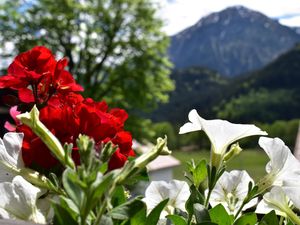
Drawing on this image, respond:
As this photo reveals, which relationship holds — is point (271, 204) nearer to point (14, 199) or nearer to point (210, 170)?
point (210, 170)

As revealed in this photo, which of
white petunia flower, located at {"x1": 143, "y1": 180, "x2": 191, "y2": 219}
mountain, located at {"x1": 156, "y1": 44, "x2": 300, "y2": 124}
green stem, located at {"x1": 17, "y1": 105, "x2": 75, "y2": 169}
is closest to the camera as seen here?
green stem, located at {"x1": 17, "y1": 105, "x2": 75, "y2": 169}

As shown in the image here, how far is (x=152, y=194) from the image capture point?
2.12 ft

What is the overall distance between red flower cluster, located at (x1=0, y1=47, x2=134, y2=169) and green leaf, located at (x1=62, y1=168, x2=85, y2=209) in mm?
108

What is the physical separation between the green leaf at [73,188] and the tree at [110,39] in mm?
20892

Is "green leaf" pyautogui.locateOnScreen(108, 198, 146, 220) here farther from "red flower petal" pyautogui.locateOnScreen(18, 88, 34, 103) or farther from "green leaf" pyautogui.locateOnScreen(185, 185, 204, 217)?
"red flower petal" pyautogui.locateOnScreen(18, 88, 34, 103)

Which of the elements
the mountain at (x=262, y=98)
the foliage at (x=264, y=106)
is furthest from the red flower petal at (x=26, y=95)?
the foliage at (x=264, y=106)

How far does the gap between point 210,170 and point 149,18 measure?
2189cm

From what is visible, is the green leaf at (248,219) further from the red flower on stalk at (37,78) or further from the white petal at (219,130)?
the red flower on stalk at (37,78)

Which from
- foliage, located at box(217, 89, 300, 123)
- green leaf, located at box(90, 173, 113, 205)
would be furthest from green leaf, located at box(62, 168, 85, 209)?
foliage, located at box(217, 89, 300, 123)

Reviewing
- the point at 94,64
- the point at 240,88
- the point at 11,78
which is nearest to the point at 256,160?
the point at 240,88

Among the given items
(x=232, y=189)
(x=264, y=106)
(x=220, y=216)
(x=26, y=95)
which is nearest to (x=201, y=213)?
(x=220, y=216)

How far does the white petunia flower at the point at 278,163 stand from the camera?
59cm

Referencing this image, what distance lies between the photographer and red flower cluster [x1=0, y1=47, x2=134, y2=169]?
2.00 feet

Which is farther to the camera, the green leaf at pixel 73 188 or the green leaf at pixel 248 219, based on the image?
the green leaf at pixel 248 219
